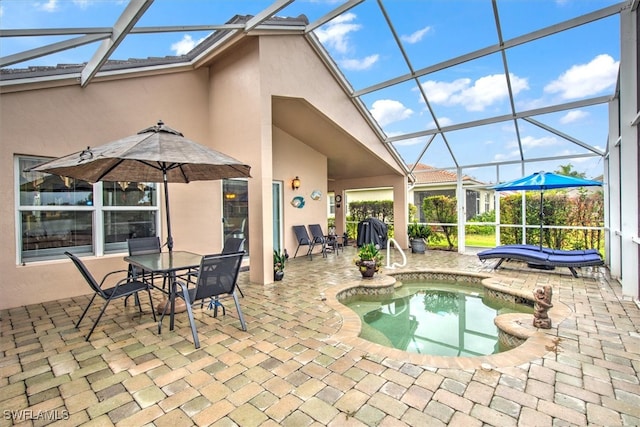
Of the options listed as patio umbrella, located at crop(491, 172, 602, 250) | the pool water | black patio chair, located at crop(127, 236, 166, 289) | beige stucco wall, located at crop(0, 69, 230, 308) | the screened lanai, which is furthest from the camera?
patio umbrella, located at crop(491, 172, 602, 250)

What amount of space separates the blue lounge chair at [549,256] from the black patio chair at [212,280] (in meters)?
5.99

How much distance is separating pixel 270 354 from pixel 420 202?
379 inches

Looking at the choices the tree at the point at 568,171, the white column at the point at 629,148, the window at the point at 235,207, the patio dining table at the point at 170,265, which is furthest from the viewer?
the tree at the point at 568,171

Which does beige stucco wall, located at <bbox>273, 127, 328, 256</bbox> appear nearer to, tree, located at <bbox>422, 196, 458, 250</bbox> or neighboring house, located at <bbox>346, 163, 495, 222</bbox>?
neighboring house, located at <bbox>346, 163, 495, 222</bbox>

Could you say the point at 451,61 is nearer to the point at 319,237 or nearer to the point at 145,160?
the point at 319,237

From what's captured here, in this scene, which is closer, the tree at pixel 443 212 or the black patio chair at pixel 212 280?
the black patio chair at pixel 212 280

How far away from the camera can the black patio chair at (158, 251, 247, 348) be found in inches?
125

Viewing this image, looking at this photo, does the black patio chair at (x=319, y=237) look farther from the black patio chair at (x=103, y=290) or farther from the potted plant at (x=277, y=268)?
the black patio chair at (x=103, y=290)

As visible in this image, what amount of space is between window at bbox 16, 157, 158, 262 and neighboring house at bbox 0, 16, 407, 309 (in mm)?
16

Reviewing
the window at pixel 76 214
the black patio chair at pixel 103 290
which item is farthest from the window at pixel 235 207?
the black patio chair at pixel 103 290

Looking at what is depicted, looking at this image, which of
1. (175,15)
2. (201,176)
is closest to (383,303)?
(201,176)

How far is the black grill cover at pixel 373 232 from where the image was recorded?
9.82m

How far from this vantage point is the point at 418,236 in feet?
32.3

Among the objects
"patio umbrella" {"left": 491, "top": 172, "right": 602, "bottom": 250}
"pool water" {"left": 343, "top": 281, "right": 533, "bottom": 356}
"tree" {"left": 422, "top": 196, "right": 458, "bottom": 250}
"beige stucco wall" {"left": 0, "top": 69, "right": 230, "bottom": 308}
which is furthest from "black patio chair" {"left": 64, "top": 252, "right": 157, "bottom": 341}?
"tree" {"left": 422, "top": 196, "right": 458, "bottom": 250}
